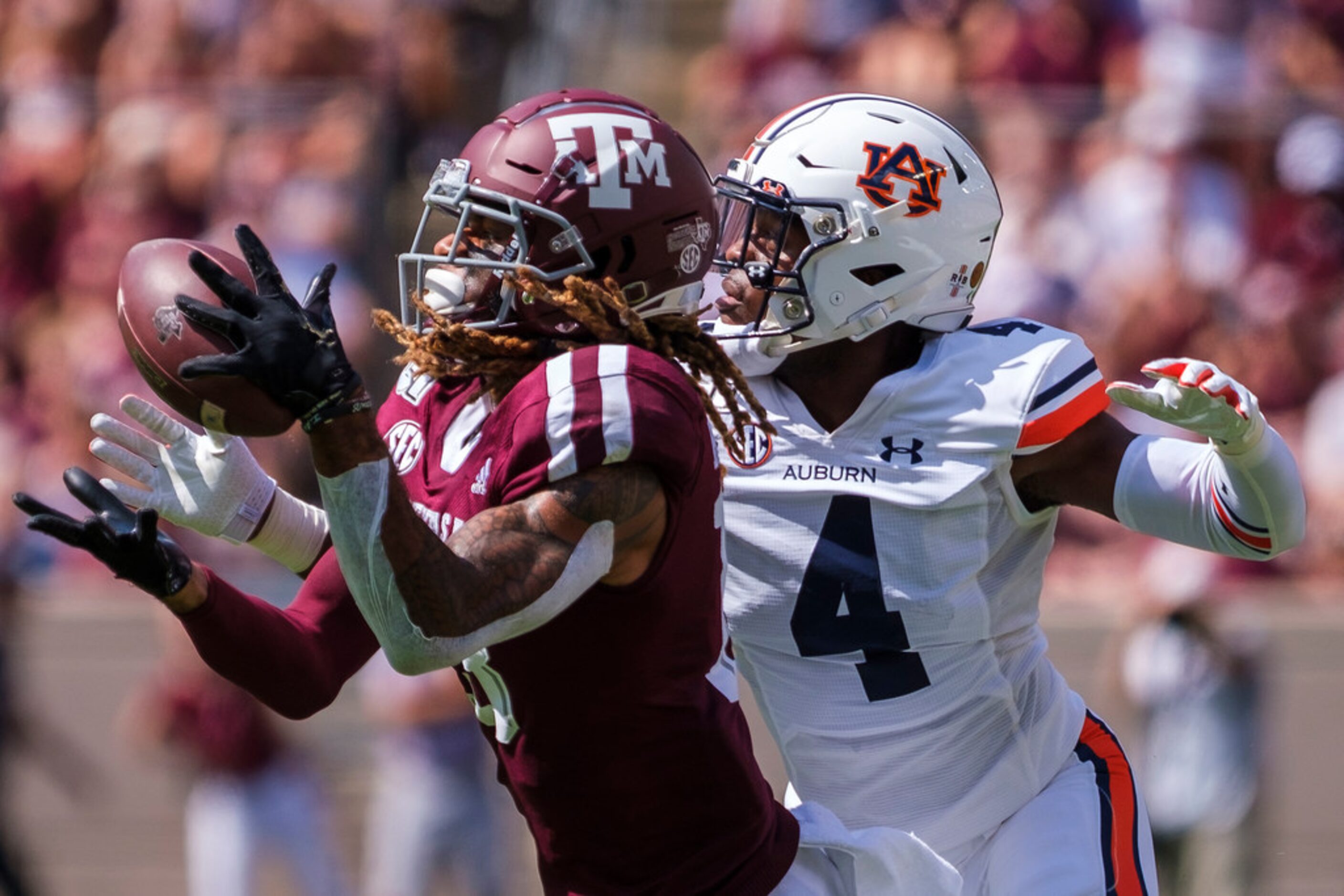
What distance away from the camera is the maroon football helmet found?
8.77 ft

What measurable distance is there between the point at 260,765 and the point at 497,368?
475cm

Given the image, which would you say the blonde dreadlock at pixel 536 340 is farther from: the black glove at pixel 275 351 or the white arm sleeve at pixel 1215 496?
the white arm sleeve at pixel 1215 496

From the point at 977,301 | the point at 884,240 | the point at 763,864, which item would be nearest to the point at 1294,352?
the point at 977,301

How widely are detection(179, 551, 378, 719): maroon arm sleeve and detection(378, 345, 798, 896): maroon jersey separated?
241 mm

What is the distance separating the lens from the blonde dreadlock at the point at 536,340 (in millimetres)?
2631

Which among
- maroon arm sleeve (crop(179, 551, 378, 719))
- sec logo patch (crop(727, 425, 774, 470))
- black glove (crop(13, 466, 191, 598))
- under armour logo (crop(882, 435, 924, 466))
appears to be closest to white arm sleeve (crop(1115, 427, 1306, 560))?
under armour logo (crop(882, 435, 924, 466))

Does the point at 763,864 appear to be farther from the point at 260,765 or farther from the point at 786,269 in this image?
the point at 260,765

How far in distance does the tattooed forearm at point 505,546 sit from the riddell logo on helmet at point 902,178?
116cm

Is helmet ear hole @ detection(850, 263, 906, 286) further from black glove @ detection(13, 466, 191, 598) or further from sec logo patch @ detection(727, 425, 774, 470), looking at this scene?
black glove @ detection(13, 466, 191, 598)

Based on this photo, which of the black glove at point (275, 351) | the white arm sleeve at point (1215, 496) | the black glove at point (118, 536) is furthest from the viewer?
the white arm sleeve at point (1215, 496)

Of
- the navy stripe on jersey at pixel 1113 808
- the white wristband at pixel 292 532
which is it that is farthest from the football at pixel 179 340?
the navy stripe on jersey at pixel 1113 808

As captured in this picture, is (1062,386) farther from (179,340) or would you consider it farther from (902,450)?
(179,340)

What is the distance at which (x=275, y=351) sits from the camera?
7.39 ft

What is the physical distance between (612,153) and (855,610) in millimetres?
990
